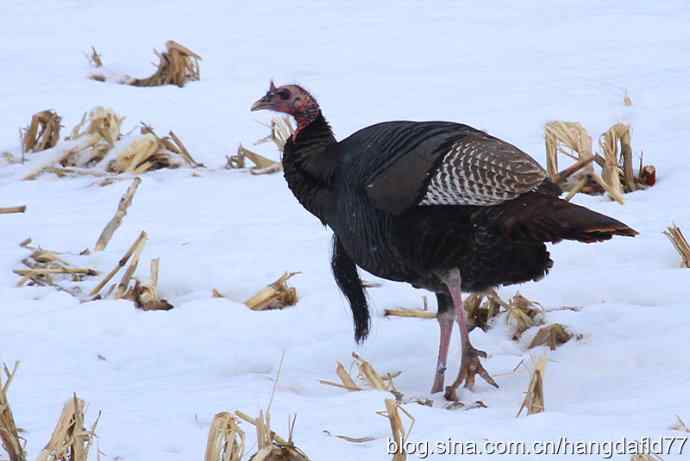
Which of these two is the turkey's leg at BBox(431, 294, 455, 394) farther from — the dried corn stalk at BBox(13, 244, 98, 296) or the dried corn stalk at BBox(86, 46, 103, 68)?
the dried corn stalk at BBox(86, 46, 103, 68)

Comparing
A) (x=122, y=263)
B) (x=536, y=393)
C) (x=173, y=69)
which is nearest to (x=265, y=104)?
(x=122, y=263)

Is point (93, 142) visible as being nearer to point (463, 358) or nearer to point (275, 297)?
point (275, 297)

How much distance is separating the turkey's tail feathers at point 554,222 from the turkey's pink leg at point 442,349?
665mm

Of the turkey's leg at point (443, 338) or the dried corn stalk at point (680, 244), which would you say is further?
the dried corn stalk at point (680, 244)

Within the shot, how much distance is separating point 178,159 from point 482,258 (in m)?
4.28

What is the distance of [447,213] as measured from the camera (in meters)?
5.19

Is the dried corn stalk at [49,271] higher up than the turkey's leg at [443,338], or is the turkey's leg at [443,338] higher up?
the turkey's leg at [443,338]

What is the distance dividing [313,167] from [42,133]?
4.18m

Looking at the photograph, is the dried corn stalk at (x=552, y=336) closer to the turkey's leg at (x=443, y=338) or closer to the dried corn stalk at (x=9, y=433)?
the turkey's leg at (x=443, y=338)

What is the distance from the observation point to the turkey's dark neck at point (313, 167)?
18.8 ft

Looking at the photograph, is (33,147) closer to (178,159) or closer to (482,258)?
(178,159)

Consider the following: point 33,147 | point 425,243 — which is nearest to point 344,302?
point 425,243

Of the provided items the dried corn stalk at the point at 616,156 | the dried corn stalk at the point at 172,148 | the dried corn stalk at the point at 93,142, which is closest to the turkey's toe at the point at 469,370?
Answer: the dried corn stalk at the point at 616,156

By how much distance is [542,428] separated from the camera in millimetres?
4277
